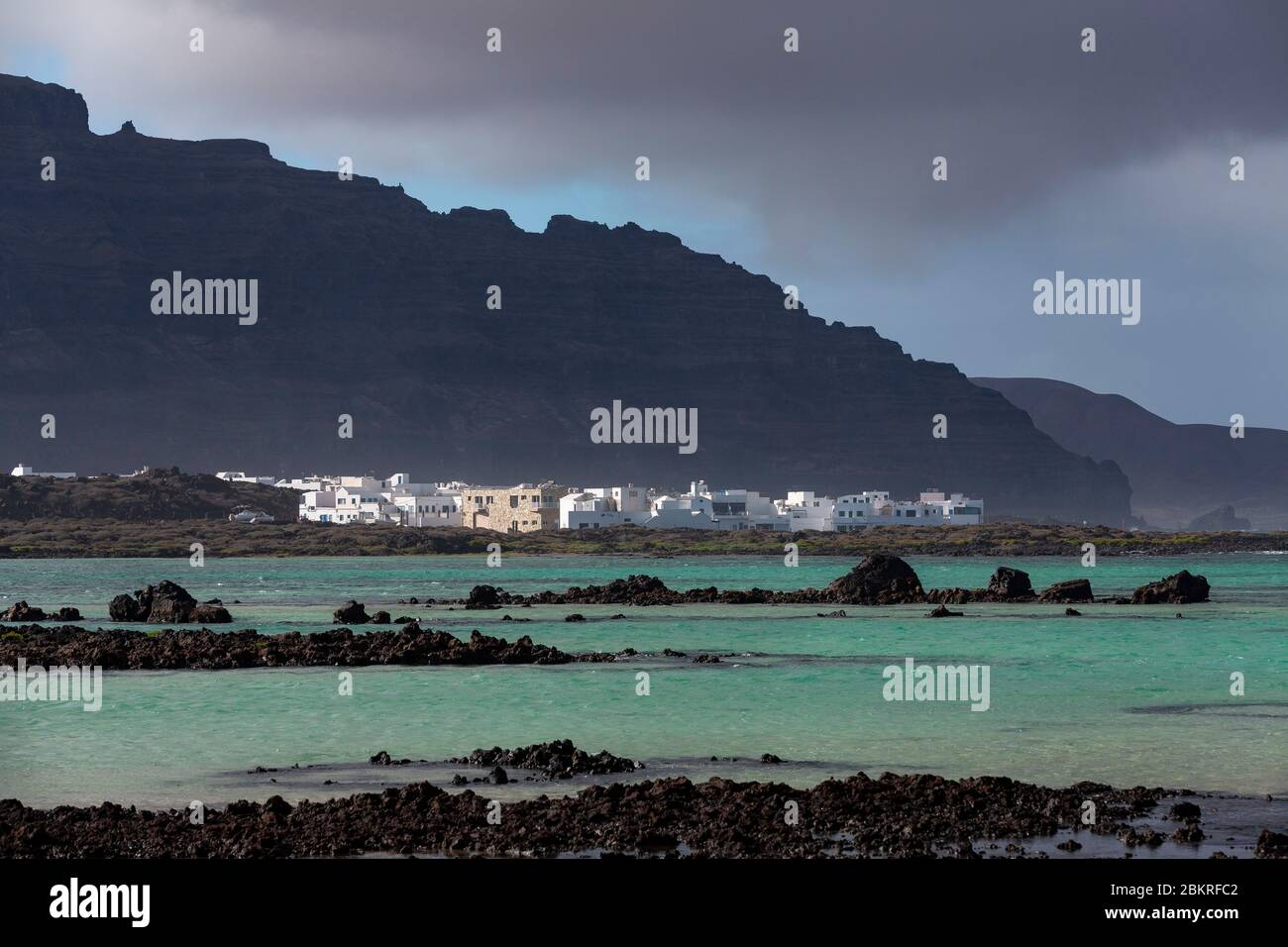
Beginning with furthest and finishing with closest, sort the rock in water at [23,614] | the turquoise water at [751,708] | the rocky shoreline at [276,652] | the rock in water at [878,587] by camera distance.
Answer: the rock in water at [878,587] → the rock in water at [23,614] → the rocky shoreline at [276,652] → the turquoise water at [751,708]

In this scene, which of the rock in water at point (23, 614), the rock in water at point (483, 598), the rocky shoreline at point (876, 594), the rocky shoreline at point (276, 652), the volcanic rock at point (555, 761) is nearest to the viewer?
the volcanic rock at point (555, 761)

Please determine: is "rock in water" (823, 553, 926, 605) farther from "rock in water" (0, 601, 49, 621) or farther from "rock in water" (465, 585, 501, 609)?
"rock in water" (0, 601, 49, 621)

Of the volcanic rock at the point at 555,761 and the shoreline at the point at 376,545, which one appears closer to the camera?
the volcanic rock at the point at 555,761

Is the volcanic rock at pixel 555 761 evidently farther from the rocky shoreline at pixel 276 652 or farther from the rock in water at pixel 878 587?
the rock in water at pixel 878 587

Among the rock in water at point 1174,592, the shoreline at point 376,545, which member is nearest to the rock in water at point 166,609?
the rock in water at point 1174,592

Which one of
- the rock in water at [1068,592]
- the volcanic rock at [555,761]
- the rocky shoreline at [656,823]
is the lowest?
the rock in water at [1068,592]

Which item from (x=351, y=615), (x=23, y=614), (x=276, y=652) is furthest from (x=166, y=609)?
(x=276, y=652)

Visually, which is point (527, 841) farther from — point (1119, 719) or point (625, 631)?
point (625, 631)

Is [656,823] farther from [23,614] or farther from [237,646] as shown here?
[23,614]
